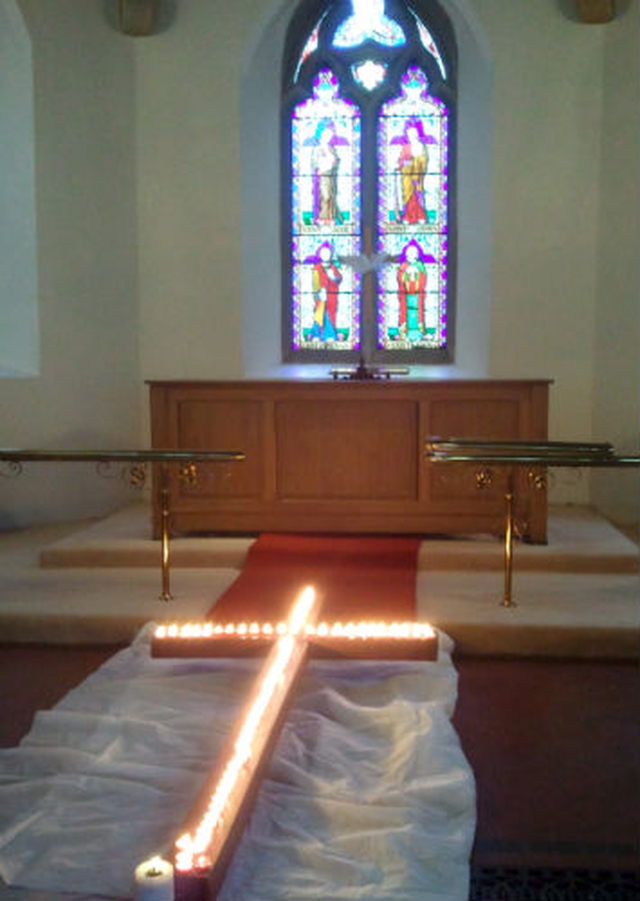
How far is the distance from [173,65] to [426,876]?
6954 millimetres

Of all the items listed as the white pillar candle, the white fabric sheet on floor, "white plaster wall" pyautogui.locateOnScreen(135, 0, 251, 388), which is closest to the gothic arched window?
"white plaster wall" pyautogui.locateOnScreen(135, 0, 251, 388)

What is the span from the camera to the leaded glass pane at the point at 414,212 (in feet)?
27.8

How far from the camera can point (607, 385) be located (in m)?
7.37

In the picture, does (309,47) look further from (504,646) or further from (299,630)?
(299,630)

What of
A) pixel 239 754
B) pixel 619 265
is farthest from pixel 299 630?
pixel 619 265

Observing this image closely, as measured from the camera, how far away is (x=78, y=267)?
7230 millimetres

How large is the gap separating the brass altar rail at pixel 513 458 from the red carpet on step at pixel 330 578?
576mm

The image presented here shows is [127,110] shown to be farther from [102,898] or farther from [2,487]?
[102,898]

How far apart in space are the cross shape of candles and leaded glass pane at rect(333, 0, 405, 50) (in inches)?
243

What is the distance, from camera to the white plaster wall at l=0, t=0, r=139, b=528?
6.89 metres

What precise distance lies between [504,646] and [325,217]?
17.5 feet

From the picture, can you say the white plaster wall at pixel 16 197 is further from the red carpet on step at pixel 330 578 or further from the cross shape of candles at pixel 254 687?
the cross shape of candles at pixel 254 687

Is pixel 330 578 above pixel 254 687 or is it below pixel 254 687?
below

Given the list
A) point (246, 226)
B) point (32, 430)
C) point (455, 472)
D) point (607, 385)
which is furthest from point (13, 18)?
point (607, 385)
